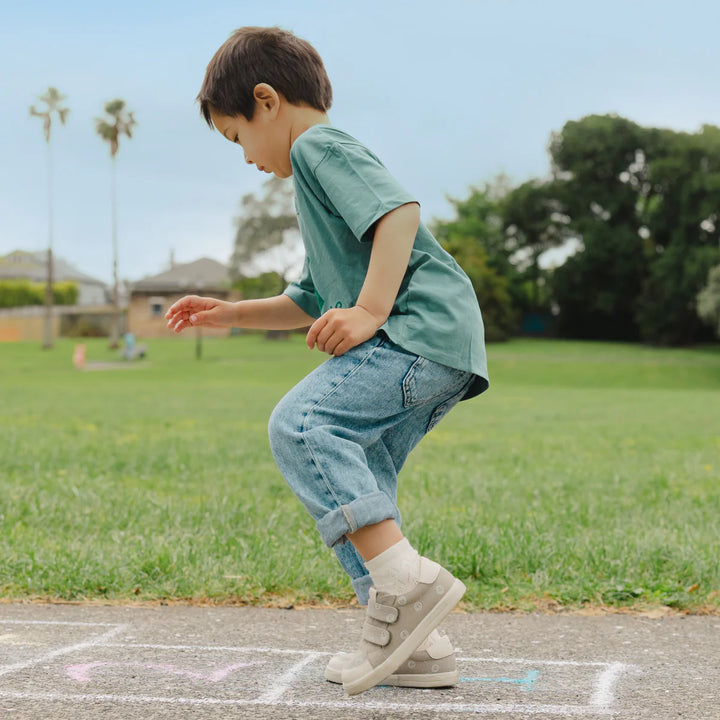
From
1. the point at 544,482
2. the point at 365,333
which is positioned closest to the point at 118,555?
the point at 365,333

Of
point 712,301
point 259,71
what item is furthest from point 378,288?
point 712,301

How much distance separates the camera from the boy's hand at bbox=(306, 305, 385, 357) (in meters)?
2.38

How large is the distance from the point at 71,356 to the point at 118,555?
41725mm

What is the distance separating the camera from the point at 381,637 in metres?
2.45

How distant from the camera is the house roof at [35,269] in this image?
87.1 meters

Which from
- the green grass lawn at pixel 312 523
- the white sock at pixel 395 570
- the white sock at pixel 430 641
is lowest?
the green grass lawn at pixel 312 523

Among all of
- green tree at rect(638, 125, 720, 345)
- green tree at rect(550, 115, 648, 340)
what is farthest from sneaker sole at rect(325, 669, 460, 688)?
green tree at rect(550, 115, 648, 340)

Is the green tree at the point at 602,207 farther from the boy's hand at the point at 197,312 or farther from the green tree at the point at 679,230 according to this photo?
the boy's hand at the point at 197,312

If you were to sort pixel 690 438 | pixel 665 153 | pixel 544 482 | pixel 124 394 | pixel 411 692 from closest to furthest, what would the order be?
pixel 411 692 < pixel 544 482 < pixel 690 438 < pixel 124 394 < pixel 665 153

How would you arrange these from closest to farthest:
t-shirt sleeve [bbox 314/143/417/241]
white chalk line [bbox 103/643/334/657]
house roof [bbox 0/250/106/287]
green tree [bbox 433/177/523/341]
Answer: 1. t-shirt sleeve [bbox 314/143/417/241]
2. white chalk line [bbox 103/643/334/657]
3. green tree [bbox 433/177/523/341]
4. house roof [bbox 0/250/106/287]

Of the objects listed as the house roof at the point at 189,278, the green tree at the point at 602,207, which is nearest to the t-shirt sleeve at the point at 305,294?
the green tree at the point at 602,207

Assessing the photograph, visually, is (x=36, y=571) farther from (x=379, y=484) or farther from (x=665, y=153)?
(x=665, y=153)

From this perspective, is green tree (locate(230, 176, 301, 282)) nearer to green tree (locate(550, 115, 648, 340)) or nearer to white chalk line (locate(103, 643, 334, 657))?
green tree (locate(550, 115, 648, 340))

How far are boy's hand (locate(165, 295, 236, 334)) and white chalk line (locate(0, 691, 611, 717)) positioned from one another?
1.09 metres
